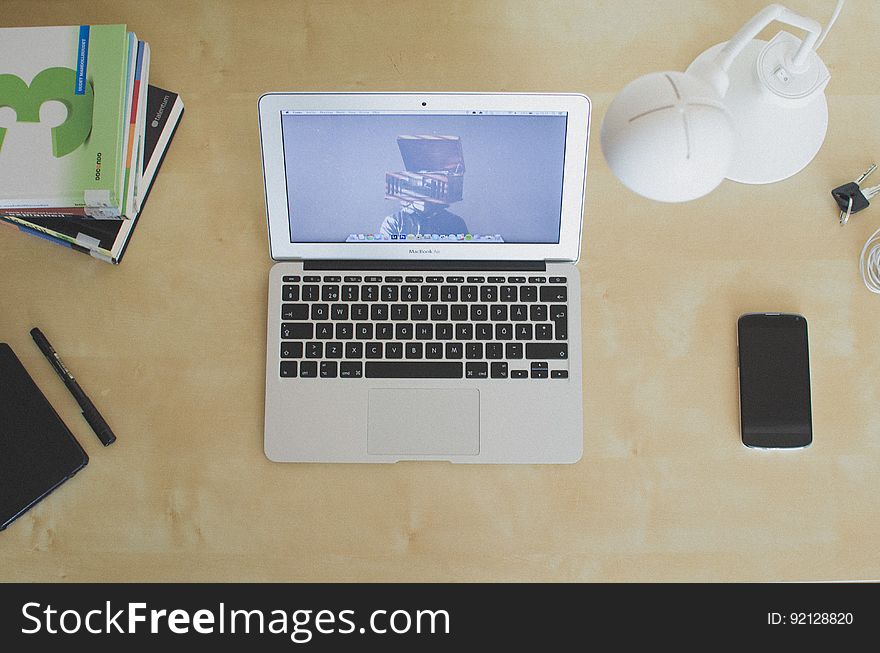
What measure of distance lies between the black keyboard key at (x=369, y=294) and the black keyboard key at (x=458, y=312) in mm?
97

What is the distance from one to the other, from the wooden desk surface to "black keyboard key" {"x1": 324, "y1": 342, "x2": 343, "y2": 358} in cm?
9

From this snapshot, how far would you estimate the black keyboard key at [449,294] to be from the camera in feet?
2.93

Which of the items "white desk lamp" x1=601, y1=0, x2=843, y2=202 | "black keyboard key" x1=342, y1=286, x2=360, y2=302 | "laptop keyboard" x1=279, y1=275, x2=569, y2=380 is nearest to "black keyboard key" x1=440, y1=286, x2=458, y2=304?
"laptop keyboard" x1=279, y1=275, x2=569, y2=380

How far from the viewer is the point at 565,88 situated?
3.12ft

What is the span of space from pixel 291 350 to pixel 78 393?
277 mm

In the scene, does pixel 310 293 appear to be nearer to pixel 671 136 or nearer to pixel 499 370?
pixel 499 370

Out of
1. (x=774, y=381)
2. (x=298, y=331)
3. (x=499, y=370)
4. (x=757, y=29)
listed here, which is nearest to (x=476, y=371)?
(x=499, y=370)

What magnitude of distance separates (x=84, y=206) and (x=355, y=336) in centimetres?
36

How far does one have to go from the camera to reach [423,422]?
88cm

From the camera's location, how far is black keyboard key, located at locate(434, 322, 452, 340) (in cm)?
89

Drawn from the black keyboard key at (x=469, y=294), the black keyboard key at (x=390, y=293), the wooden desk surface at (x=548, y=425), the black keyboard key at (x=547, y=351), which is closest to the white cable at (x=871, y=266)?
the wooden desk surface at (x=548, y=425)

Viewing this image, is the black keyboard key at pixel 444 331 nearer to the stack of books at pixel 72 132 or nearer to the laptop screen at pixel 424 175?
the laptop screen at pixel 424 175

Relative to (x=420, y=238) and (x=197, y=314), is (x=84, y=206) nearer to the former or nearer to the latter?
(x=197, y=314)
